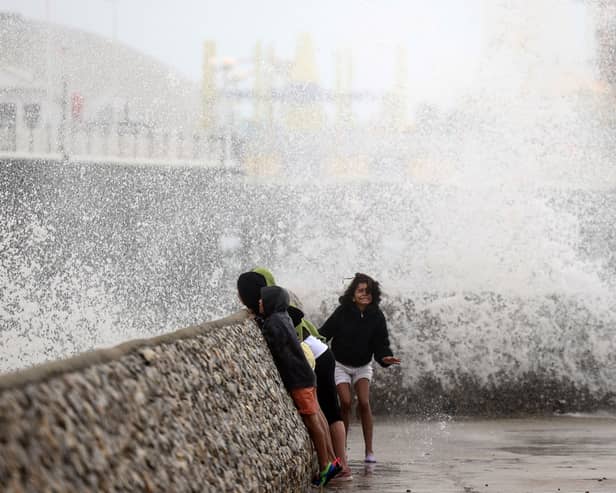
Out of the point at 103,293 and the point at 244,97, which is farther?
the point at 244,97

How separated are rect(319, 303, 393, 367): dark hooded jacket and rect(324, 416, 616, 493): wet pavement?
779 mm

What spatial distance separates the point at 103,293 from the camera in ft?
115

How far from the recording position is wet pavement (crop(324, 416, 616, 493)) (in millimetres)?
8273

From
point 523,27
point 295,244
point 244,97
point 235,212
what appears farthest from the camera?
point 244,97

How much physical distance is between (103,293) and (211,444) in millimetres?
30260

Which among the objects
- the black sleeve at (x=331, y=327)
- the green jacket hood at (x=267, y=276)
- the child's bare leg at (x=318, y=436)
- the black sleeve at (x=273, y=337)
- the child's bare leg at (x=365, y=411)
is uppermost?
the green jacket hood at (x=267, y=276)

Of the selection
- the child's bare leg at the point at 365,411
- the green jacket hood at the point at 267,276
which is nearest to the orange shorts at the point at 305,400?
the green jacket hood at the point at 267,276

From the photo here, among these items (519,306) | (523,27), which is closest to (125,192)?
(523,27)

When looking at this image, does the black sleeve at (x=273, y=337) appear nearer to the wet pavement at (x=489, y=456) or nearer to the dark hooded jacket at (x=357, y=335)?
the wet pavement at (x=489, y=456)

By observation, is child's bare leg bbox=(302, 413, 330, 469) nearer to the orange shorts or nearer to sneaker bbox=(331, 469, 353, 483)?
the orange shorts

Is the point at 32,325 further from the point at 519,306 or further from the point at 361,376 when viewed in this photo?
the point at 361,376

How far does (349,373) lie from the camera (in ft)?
33.1

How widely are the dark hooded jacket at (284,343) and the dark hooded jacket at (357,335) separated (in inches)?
95.9

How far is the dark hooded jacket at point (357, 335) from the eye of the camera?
10.0 m
